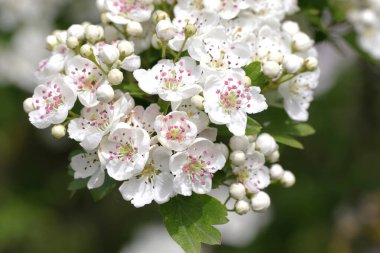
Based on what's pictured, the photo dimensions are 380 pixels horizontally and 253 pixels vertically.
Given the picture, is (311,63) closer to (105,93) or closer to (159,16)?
(159,16)

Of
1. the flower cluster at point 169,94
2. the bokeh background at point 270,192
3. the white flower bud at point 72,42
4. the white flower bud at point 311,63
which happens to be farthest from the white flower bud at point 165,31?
the bokeh background at point 270,192

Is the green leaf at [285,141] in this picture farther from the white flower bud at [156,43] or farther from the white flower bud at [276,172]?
the white flower bud at [156,43]

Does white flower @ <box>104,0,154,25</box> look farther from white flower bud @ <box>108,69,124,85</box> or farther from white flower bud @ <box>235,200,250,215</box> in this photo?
white flower bud @ <box>235,200,250,215</box>

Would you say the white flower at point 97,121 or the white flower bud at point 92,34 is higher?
the white flower bud at point 92,34

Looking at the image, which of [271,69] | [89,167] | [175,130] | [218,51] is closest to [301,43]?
[271,69]

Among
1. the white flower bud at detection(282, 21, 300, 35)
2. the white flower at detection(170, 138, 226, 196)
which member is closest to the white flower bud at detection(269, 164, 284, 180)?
the white flower at detection(170, 138, 226, 196)
